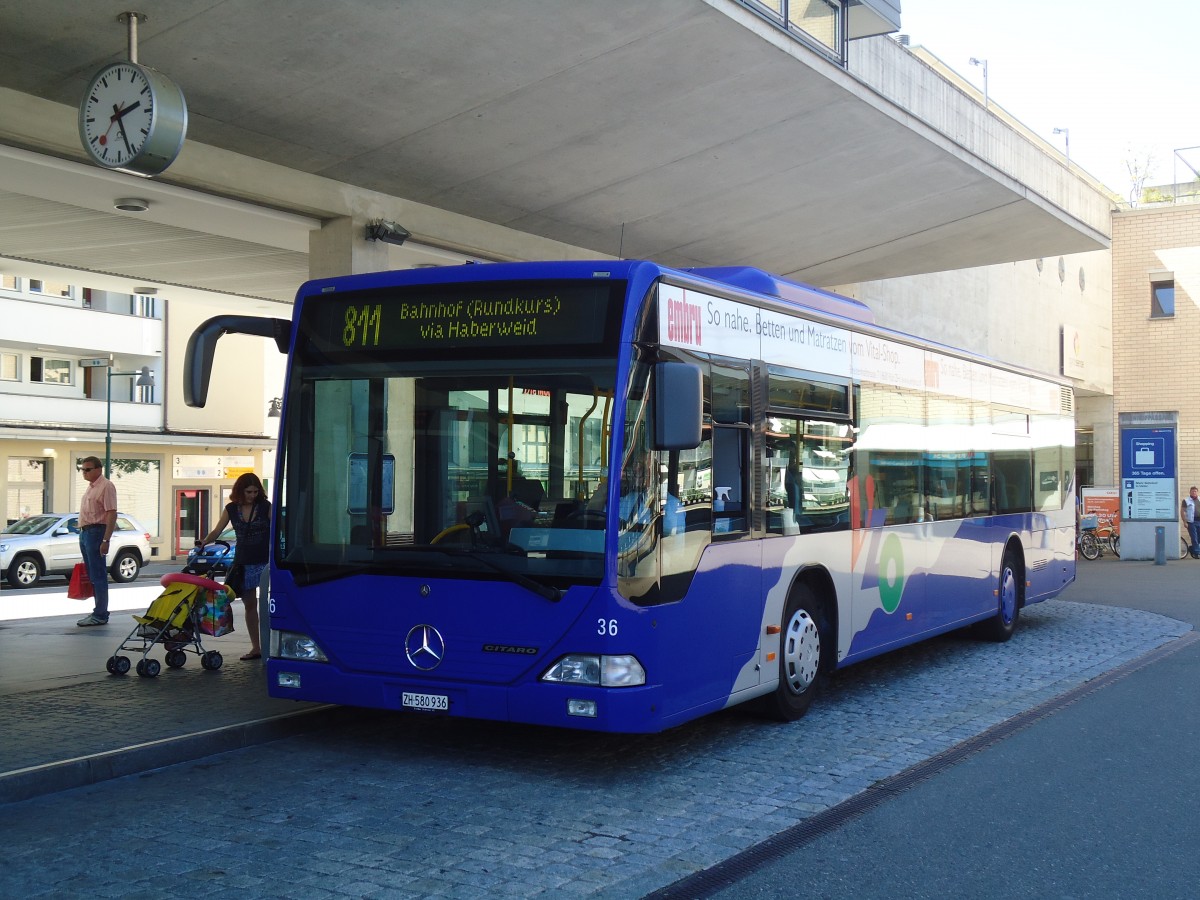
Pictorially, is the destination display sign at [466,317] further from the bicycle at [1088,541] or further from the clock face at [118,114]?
the bicycle at [1088,541]

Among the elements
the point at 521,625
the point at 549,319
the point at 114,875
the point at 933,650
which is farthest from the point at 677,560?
the point at 933,650

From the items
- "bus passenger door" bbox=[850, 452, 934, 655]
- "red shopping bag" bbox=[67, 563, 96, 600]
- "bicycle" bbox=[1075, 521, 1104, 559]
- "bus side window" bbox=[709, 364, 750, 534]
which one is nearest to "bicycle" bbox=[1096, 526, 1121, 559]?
"bicycle" bbox=[1075, 521, 1104, 559]

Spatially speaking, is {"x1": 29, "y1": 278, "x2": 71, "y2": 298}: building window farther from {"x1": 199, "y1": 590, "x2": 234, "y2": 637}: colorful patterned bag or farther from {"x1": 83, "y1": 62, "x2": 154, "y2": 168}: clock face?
{"x1": 83, "y1": 62, "x2": 154, "y2": 168}: clock face

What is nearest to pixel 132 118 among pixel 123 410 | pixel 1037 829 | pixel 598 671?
pixel 598 671

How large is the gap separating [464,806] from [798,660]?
126 inches

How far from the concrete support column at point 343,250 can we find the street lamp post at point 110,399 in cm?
2922

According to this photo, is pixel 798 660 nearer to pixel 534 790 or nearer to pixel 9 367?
pixel 534 790

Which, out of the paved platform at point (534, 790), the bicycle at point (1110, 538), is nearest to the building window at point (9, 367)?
the bicycle at point (1110, 538)

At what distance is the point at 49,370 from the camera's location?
43.1 m

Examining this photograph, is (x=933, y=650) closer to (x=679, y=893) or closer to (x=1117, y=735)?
(x=1117, y=735)

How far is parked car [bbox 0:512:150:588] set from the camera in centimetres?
2862

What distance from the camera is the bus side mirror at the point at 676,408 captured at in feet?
23.5

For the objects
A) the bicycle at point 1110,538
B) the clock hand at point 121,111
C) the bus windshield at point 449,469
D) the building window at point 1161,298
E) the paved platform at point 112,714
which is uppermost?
the building window at point 1161,298

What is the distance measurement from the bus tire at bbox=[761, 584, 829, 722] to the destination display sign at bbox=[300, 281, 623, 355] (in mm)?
2795
